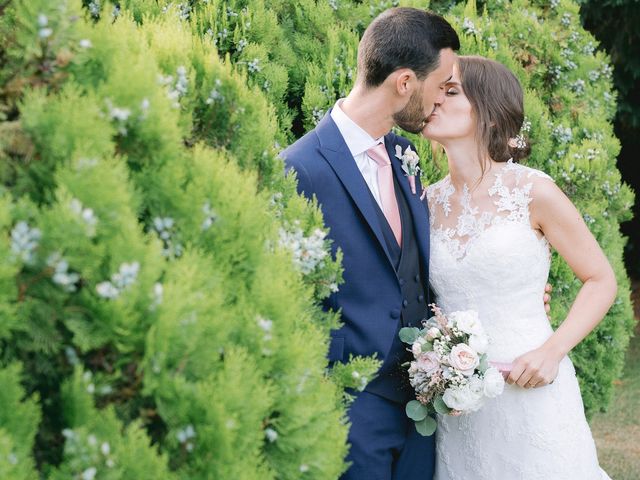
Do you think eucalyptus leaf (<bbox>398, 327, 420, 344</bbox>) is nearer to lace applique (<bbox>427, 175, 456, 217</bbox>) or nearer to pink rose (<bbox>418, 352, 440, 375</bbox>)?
pink rose (<bbox>418, 352, 440, 375</bbox>)

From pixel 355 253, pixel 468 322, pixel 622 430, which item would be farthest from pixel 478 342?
pixel 622 430

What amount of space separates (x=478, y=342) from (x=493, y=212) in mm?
713

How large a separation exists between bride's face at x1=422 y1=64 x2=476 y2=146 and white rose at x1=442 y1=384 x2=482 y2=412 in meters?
1.20

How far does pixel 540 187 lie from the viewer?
11.2 feet

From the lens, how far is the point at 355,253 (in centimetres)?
307

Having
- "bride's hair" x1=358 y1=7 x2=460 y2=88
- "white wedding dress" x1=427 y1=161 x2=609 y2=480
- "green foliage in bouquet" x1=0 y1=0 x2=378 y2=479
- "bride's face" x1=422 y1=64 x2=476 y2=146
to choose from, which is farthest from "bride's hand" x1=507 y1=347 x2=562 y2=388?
"green foliage in bouquet" x1=0 y1=0 x2=378 y2=479

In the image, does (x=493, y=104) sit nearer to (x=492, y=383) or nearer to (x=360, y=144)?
(x=360, y=144)

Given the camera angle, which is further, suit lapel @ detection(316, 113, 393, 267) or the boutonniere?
the boutonniere

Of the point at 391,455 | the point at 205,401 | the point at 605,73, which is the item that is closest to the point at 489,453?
the point at 391,455

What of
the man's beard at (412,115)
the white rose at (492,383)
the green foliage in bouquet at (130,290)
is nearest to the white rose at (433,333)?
the white rose at (492,383)

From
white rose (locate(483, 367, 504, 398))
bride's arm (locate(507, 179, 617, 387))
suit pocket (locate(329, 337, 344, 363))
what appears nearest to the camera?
suit pocket (locate(329, 337, 344, 363))

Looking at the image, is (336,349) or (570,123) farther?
(570,123)

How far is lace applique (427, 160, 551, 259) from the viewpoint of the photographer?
3.44m

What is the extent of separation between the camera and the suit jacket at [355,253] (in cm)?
304
